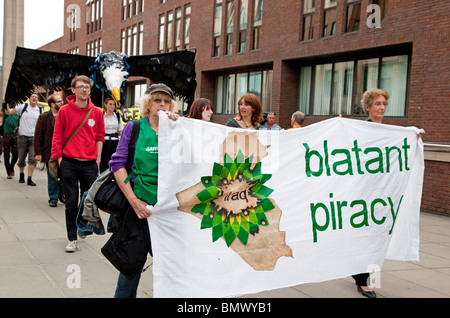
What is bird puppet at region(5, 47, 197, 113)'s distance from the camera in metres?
8.79

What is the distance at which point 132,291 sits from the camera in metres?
3.57

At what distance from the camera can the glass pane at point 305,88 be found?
64.0ft

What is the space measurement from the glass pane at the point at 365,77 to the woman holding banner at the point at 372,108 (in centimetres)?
1180

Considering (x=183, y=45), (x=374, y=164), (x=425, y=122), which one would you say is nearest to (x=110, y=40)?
(x=183, y=45)

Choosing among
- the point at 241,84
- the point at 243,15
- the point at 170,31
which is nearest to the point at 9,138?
the point at 241,84

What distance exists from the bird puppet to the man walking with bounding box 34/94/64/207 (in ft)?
1.61

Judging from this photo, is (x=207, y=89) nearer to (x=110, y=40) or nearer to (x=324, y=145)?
(x=110, y=40)

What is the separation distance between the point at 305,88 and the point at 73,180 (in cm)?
1504

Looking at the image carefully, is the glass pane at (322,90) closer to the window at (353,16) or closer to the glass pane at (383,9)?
the window at (353,16)

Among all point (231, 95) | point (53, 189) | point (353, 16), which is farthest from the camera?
point (231, 95)

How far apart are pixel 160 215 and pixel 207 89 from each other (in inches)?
881

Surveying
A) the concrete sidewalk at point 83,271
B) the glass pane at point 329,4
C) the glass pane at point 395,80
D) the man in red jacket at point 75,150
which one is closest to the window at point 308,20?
the glass pane at point 329,4

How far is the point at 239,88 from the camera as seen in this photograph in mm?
23781

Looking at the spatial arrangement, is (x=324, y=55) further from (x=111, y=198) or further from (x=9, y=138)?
(x=111, y=198)
